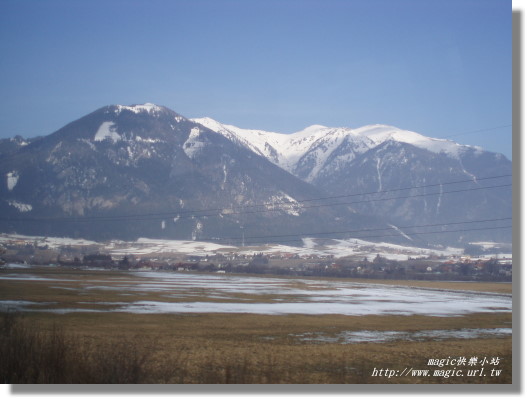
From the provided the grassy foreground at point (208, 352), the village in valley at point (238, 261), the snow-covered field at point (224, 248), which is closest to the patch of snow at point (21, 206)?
the snow-covered field at point (224, 248)

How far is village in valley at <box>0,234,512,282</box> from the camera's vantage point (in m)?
83.7

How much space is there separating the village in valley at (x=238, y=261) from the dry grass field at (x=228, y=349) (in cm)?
4655

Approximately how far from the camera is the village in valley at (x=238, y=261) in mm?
83688

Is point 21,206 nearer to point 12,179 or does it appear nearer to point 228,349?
point 12,179

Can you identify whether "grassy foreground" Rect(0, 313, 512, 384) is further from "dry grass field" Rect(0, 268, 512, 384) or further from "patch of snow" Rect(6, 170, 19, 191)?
"patch of snow" Rect(6, 170, 19, 191)

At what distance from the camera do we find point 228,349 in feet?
65.4

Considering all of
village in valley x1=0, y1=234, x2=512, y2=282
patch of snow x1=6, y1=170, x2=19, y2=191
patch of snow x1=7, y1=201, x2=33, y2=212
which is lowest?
village in valley x1=0, y1=234, x2=512, y2=282

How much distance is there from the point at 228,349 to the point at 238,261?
94.5m

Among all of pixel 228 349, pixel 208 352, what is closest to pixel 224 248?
pixel 228 349

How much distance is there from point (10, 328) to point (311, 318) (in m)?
17.9

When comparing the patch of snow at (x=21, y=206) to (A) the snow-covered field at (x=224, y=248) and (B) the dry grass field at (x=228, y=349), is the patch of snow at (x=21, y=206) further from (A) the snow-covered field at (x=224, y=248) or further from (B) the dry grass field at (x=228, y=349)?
(B) the dry grass field at (x=228, y=349)

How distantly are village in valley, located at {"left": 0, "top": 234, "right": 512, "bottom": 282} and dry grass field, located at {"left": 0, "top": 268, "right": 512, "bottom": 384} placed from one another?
46.5 meters

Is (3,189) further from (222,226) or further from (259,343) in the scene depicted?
(259,343)

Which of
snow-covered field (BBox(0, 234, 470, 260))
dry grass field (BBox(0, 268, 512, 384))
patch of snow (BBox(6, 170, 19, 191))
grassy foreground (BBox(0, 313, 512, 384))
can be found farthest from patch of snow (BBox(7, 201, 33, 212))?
grassy foreground (BBox(0, 313, 512, 384))
